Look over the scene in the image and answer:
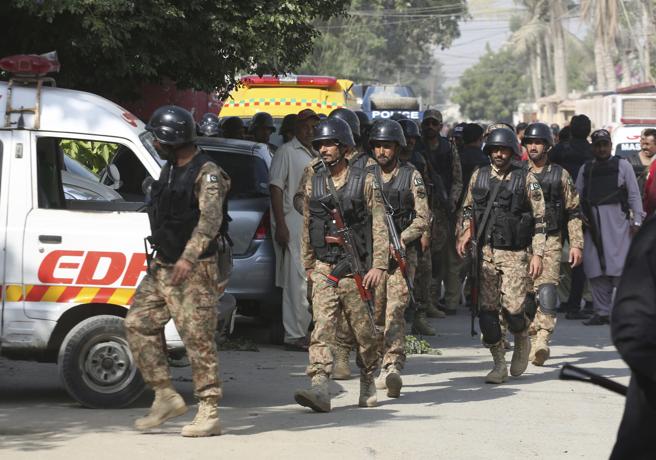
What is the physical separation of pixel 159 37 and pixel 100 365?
4230 mm

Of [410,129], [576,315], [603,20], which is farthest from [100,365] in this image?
[603,20]

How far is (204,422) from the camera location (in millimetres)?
7340

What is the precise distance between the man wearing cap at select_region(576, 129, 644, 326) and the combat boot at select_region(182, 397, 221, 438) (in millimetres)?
7203

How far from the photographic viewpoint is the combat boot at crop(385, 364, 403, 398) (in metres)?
8.95

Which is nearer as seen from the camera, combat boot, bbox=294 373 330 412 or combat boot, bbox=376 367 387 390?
combat boot, bbox=294 373 330 412

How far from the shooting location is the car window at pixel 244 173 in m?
11.2

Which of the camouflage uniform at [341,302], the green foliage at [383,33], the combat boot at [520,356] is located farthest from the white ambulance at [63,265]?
the green foliage at [383,33]

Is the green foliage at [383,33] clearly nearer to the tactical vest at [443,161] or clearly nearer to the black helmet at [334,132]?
the tactical vest at [443,161]

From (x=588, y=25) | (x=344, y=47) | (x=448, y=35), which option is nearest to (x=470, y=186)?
(x=588, y=25)

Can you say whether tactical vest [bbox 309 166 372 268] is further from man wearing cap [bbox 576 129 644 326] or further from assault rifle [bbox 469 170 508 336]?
man wearing cap [bbox 576 129 644 326]

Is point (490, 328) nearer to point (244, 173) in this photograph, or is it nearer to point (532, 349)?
point (532, 349)

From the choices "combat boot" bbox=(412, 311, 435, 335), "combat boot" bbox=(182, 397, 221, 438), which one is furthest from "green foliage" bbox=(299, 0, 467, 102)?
"combat boot" bbox=(182, 397, 221, 438)

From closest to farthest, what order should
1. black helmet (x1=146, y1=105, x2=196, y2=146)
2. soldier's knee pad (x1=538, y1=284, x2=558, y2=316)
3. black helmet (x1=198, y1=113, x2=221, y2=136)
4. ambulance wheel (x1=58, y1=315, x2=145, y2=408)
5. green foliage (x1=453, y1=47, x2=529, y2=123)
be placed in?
black helmet (x1=146, y1=105, x2=196, y2=146) < ambulance wheel (x1=58, y1=315, x2=145, y2=408) < soldier's knee pad (x1=538, y1=284, x2=558, y2=316) < black helmet (x1=198, y1=113, x2=221, y2=136) < green foliage (x1=453, y1=47, x2=529, y2=123)

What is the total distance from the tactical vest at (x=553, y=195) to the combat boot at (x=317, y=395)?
345 cm
